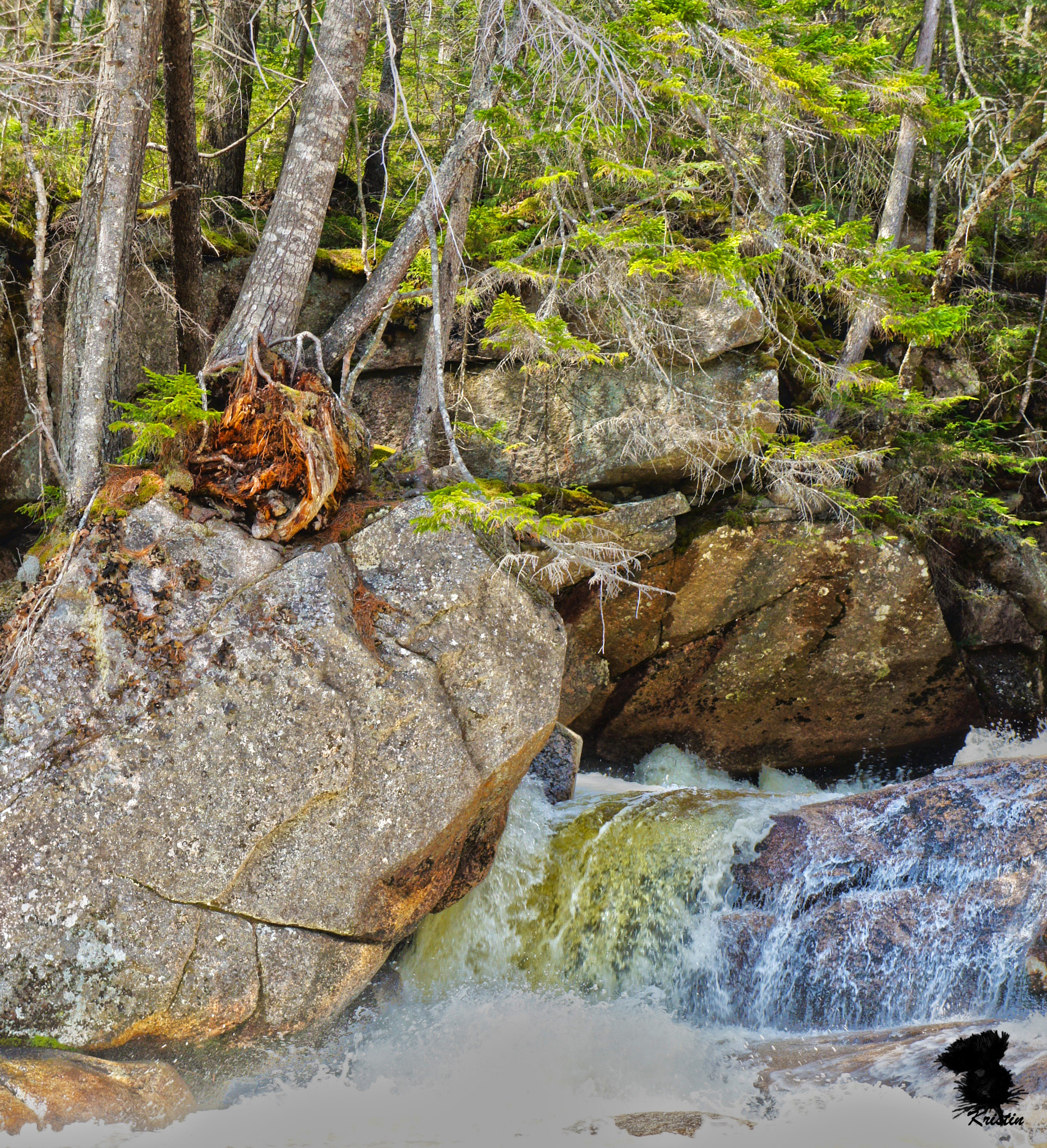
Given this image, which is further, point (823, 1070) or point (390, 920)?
point (390, 920)

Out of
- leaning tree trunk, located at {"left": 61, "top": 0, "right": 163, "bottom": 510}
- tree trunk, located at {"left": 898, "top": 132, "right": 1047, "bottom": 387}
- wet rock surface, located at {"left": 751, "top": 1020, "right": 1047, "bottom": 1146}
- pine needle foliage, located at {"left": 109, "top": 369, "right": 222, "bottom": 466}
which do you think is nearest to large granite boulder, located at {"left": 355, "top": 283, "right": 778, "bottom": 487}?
tree trunk, located at {"left": 898, "top": 132, "right": 1047, "bottom": 387}

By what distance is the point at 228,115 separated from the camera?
886 centimetres

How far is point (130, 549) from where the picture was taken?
4.88 meters

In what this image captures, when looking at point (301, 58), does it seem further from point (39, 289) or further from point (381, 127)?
point (39, 289)

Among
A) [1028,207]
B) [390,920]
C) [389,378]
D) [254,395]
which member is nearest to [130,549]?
[254,395]

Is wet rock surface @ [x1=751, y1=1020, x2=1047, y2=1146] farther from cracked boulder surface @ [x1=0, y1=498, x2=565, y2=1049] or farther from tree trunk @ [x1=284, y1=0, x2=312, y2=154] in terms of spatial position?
tree trunk @ [x1=284, y1=0, x2=312, y2=154]

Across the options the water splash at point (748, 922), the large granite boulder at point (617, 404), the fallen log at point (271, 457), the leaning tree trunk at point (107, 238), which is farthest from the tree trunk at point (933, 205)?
the leaning tree trunk at point (107, 238)

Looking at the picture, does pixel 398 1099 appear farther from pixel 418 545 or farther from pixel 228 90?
pixel 228 90

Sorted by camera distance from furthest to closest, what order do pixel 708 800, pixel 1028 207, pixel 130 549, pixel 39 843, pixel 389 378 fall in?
pixel 1028 207, pixel 389 378, pixel 708 800, pixel 130 549, pixel 39 843

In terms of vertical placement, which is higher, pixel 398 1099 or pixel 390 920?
pixel 390 920

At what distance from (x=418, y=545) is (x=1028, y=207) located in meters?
9.03

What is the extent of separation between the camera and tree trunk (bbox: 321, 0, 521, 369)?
6.75 metres

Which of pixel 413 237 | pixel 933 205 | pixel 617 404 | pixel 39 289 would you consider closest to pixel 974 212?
pixel 933 205

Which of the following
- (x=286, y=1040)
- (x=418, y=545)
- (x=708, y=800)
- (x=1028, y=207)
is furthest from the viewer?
(x=1028, y=207)
